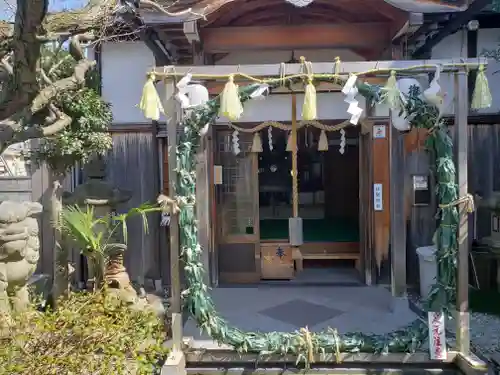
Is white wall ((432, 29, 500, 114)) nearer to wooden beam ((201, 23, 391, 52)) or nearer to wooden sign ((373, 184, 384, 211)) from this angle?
wooden beam ((201, 23, 391, 52))

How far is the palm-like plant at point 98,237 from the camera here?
20.9 ft

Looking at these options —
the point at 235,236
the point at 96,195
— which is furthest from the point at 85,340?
the point at 235,236

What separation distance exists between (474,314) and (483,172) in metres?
3.07

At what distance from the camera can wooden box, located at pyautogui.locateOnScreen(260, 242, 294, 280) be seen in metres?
9.76

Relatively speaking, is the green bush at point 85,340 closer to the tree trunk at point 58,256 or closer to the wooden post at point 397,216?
the tree trunk at point 58,256

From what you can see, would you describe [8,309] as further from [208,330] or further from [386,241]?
[386,241]

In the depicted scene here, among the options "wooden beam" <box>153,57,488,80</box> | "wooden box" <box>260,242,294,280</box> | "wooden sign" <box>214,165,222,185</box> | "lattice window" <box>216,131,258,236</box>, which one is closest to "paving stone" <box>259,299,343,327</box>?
"wooden box" <box>260,242,294,280</box>

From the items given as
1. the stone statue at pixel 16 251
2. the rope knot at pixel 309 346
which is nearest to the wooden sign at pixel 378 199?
the rope knot at pixel 309 346

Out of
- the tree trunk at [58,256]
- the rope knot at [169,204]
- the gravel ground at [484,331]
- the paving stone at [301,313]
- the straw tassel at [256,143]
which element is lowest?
the gravel ground at [484,331]

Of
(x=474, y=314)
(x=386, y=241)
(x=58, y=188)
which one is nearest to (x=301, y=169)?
(x=386, y=241)

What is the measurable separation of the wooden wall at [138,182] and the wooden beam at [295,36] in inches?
98.4

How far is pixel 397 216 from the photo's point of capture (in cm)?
768

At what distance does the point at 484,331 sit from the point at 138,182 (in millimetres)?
6759

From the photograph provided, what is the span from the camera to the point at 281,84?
5312 millimetres
